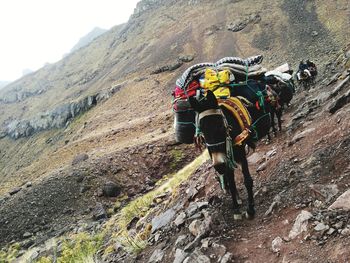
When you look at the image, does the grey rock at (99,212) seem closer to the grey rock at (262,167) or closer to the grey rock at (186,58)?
the grey rock at (262,167)

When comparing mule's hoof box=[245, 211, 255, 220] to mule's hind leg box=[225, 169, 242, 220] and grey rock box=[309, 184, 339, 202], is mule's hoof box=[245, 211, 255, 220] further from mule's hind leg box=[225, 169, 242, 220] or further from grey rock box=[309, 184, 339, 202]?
grey rock box=[309, 184, 339, 202]

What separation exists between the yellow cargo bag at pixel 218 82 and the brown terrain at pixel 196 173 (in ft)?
6.26

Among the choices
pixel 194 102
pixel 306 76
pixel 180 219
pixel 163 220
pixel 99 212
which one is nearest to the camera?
pixel 194 102

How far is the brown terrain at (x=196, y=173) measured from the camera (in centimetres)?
587

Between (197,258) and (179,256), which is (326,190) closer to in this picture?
(197,258)

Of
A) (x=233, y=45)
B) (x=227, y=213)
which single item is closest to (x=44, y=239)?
(x=227, y=213)

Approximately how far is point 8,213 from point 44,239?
12.1 feet

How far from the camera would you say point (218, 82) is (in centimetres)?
662

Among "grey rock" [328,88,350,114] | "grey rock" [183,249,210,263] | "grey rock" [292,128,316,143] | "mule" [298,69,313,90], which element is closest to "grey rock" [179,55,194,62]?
"mule" [298,69,313,90]

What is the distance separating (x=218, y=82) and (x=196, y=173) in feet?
16.5

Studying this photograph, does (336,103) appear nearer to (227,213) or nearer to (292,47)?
(227,213)

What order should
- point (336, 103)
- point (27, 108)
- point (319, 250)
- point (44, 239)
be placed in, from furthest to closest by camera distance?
1. point (27, 108)
2. point (44, 239)
3. point (336, 103)
4. point (319, 250)

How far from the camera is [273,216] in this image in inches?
243

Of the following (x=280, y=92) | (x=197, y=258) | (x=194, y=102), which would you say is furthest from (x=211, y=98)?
(x=280, y=92)
